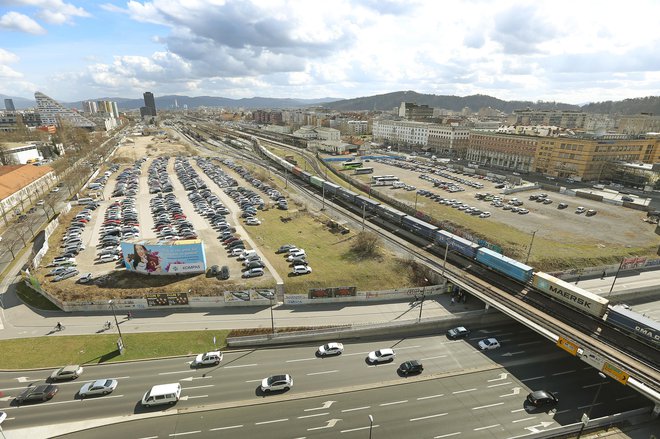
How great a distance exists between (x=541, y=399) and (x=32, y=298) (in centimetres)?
6196

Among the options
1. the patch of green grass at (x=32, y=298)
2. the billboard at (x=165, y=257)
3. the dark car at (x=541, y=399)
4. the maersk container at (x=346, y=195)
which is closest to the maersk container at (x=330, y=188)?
the maersk container at (x=346, y=195)

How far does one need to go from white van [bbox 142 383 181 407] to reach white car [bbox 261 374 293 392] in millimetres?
7657

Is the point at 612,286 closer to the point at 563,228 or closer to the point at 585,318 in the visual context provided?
the point at 585,318

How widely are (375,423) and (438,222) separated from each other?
4821 cm

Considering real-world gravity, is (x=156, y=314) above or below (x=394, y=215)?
below

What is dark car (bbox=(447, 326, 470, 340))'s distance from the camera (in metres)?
38.5

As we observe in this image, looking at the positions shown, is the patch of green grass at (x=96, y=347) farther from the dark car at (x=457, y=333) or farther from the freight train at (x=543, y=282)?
the freight train at (x=543, y=282)

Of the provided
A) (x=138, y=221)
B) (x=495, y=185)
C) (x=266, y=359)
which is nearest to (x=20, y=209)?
(x=138, y=221)

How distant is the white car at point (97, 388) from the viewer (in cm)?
2883

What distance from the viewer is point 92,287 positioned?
44.8 m

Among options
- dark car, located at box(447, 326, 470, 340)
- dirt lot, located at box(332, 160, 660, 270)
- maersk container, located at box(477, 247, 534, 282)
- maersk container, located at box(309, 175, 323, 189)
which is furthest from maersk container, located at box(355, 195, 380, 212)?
dark car, located at box(447, 326, 470, 340)

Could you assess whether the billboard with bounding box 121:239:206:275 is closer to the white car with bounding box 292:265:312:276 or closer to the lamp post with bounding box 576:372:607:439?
the white car with bounding box 292:265:312:276

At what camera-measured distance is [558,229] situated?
69312 mm

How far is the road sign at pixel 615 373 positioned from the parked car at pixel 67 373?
51.1 metres
